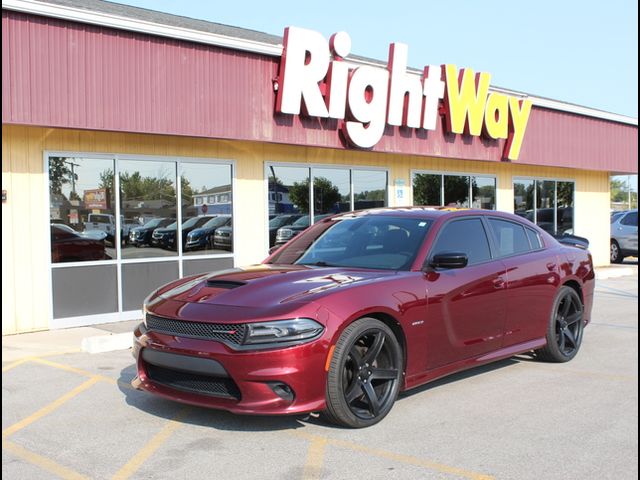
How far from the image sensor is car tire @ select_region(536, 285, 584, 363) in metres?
6.77

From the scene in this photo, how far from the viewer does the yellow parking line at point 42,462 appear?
399 centimetres

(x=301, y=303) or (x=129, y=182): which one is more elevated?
(x=129, y=182)

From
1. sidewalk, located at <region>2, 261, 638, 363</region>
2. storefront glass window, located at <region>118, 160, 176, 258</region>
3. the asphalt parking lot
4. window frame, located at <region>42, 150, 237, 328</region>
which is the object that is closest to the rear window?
window frame, located at <region>42, 150, 237, 328</region>

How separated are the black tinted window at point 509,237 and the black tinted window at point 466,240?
197mm

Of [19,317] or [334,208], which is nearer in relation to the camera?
[19,317]

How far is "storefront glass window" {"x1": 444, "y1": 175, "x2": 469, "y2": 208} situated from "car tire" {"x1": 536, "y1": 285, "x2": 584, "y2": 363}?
8.32 meters

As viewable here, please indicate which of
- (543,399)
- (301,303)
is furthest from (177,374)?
(543,399)

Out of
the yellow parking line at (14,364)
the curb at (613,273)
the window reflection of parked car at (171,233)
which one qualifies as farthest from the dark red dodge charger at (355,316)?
the curb at (613,273)

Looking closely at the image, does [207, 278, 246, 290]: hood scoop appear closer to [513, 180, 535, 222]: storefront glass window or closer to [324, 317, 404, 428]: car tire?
[324, 317, 404, 428]: car tire

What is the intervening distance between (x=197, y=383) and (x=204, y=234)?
258 inches

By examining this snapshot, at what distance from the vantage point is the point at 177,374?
4762 mm

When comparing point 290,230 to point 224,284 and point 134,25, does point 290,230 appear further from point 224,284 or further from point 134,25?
point 224,284

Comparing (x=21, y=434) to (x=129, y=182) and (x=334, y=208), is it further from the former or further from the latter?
(x=334, y=208)

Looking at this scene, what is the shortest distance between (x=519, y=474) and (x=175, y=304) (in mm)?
2563
